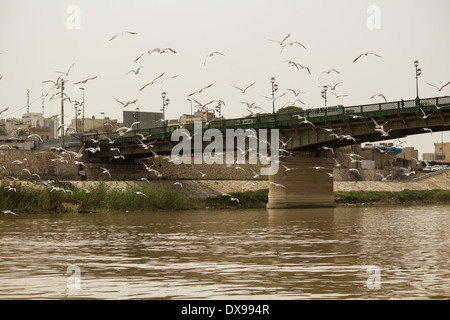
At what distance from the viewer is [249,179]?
9838 cm

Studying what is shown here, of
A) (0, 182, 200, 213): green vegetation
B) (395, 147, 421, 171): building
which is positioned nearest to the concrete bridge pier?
(0, 182, 200, 213): green vegetation

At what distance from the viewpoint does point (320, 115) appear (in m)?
68.2

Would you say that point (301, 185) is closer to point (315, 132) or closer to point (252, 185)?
point (315, 132)

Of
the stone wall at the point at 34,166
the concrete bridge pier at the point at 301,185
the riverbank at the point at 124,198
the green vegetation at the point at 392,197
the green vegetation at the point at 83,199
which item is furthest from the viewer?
the green vegetation at the point at 392,197

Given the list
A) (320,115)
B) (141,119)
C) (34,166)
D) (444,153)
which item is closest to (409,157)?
(444,153)

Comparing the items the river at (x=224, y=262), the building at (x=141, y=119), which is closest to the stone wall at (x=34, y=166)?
the river at (x=224, y=262)

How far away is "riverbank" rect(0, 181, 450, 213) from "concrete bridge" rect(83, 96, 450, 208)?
14.6 ft

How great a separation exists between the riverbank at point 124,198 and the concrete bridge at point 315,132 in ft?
14.6

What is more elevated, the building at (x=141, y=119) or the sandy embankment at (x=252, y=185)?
the building at (x=141, y=119)

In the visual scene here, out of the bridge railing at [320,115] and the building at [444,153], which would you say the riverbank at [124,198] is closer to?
the bridge railing at [320,115]

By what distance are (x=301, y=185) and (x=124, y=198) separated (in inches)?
866

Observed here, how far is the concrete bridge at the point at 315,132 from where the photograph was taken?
6162cm

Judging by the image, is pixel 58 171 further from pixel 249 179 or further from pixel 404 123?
pixel 404 123
